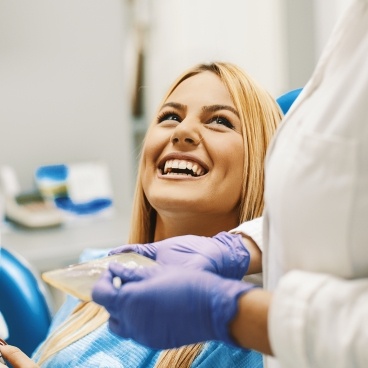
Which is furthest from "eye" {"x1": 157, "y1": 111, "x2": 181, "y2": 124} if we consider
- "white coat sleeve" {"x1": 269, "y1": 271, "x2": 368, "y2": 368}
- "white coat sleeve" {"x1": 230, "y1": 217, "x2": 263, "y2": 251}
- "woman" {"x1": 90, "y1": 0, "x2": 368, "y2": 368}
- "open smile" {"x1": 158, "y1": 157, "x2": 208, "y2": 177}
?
"white coat sleeve" {"x1": 269, "y1": 271, "x2": 368, "y2": 368}

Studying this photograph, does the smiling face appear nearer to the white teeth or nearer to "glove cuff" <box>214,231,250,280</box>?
the white teeth

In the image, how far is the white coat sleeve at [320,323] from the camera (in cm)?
63

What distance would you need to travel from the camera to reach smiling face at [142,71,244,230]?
1.28 m

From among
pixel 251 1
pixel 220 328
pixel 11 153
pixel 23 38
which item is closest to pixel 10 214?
pixel 11 153

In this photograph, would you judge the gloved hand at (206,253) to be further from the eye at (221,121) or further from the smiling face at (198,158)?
the eye at (221,121)

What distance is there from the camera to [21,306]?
151 cm

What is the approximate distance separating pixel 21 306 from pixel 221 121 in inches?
26.9

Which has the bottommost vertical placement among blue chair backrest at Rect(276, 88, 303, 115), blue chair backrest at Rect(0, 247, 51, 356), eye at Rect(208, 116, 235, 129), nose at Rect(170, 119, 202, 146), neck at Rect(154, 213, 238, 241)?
blue chair backrest at Rect(0, 247, 51, 356)

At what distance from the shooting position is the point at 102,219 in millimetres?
2797

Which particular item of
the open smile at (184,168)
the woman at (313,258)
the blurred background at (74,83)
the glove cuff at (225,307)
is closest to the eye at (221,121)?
the open smile at (184,168)

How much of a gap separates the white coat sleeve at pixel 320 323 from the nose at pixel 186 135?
2.17ft

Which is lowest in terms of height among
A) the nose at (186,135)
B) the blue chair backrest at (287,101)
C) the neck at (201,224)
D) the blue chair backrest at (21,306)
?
the blue chair backrest at (21,306)

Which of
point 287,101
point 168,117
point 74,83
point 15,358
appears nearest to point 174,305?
point 15,358

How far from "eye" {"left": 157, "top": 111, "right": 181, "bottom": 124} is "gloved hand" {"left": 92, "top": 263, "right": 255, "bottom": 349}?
2.23 feet
